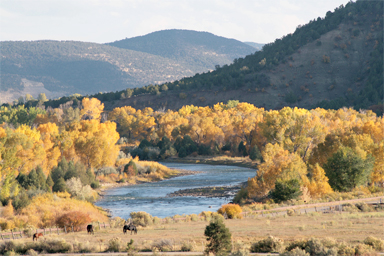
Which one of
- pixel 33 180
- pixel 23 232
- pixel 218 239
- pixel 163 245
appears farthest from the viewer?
pixel 33 180

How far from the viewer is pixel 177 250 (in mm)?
25172

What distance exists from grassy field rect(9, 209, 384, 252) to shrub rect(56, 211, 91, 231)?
143 inches

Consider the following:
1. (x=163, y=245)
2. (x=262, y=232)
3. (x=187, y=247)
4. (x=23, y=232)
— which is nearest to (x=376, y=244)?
(x=262, y=232)

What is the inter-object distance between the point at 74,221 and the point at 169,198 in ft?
90.7

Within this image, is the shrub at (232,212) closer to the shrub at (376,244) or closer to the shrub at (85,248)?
the shrub at (376,244)

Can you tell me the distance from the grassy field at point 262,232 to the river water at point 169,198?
16497 mm

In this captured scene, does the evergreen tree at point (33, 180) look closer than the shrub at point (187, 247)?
No

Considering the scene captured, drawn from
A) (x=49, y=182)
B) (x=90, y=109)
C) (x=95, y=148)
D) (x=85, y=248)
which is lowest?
(x=49, y=182)

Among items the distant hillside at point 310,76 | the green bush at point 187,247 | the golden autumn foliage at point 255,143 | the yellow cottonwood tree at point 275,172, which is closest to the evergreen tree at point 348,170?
the golden autumn foliage at point 255,143

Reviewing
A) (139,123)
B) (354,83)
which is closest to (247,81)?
(354,83)

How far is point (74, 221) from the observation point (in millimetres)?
40312

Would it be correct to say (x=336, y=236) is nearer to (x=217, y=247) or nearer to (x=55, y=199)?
(x=217, y=247)

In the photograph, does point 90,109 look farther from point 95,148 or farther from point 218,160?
point 95,148

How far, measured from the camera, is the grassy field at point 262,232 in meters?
27.0
